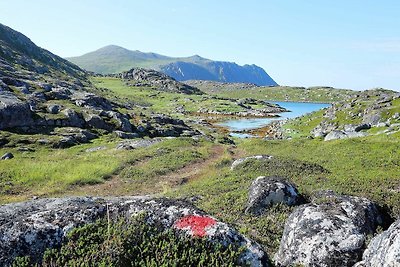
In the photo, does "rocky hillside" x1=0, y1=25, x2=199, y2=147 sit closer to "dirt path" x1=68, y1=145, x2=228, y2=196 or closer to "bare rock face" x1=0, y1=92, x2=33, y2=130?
"bare rock face" x1=0, y1=92, x2=33, y2=130

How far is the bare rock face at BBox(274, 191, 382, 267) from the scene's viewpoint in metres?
14.6

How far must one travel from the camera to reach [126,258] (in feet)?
35.2

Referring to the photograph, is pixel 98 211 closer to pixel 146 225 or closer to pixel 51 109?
pixel 146 225

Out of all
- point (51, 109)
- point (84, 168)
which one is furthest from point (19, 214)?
point (51, 109)

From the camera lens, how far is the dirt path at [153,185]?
120 feet

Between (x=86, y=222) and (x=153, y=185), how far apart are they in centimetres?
2643

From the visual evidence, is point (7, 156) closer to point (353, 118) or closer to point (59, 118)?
point (59, 118)

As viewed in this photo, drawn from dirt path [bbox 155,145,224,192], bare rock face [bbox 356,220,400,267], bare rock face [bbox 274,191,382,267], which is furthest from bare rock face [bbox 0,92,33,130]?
bare rock face [bbox 356,220,400,267]

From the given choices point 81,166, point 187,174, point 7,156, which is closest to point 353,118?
point 187,174

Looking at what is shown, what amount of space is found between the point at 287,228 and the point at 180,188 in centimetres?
1955

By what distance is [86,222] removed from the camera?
12.3 m

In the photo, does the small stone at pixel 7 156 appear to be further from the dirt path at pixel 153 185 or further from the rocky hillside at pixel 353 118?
the rocky hillside at pixel 353 118

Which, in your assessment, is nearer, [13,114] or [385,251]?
[385,251]

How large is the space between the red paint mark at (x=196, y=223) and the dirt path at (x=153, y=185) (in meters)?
24.2
